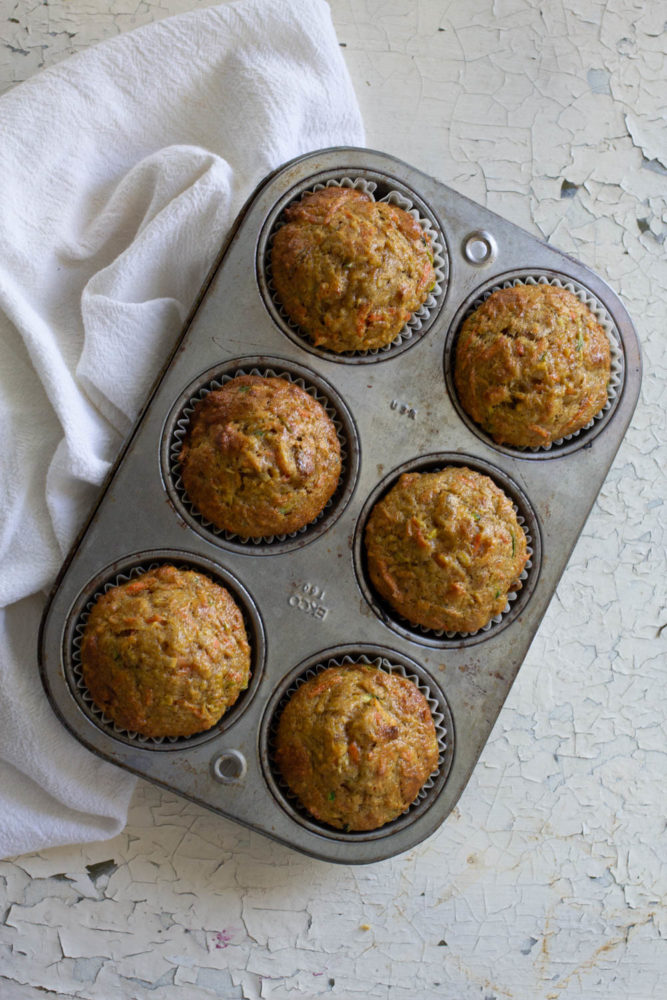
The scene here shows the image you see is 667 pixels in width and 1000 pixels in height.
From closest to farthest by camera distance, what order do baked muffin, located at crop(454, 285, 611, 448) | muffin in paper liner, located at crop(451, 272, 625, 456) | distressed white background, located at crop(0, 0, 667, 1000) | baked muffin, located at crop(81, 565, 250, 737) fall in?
1. baked muffin, located at crop(81, 565, 250, 737)
2. baked muffin, located at crop(454, 285, 611, 448)
3. muffin in paper liner, located at crop(451, 272, 625, 456)
4. distressed white background, located at crop(0, 0, 667, 1000)

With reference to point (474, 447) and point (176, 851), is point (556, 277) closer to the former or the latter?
point (474, 447)

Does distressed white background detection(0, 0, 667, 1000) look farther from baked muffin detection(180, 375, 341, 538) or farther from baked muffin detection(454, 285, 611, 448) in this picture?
baked muffin detection(180, 375, 341, 538)

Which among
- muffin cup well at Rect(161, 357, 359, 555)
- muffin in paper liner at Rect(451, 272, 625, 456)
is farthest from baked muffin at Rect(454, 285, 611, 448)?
muffin cup well at Rect(161, 357, 359, 555)

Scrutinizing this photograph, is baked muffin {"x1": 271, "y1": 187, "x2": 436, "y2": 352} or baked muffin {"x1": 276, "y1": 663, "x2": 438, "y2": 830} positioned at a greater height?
baked muffin {"x1": 271, "y1": 187, "x2": 436, "y2": 352}

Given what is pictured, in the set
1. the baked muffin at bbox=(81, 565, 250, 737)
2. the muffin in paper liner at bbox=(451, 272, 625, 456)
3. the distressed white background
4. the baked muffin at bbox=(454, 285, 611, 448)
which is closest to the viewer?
the baked muffin at bbox=(81, 565, 250, 737)

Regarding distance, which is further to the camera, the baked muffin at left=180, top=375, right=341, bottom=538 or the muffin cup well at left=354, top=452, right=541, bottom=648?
the muffin cup well at left=354, top=452, right=541, bottom=648
